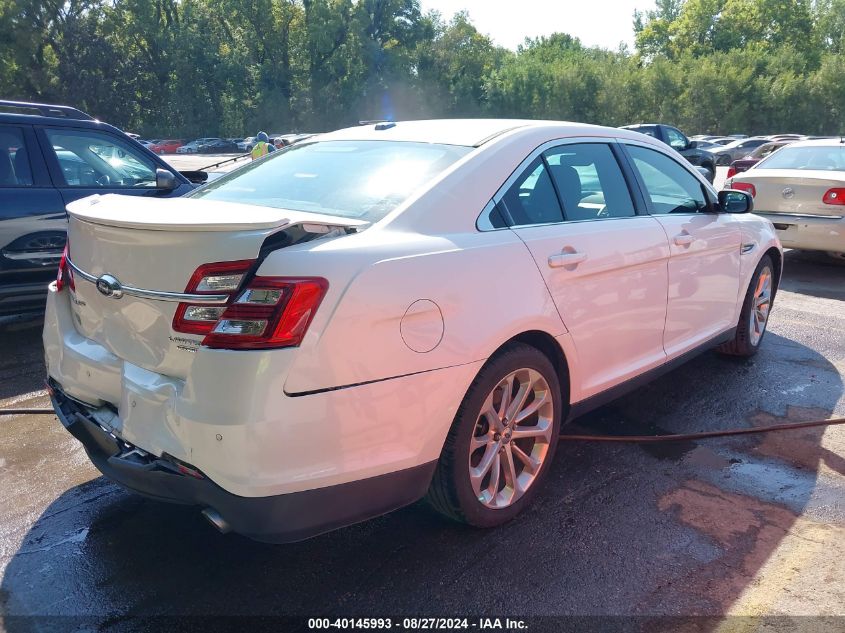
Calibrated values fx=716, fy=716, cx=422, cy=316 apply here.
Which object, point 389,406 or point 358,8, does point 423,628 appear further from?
point 358,8

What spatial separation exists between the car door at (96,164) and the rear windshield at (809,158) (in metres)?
7.22

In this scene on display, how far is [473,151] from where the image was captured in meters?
3.09

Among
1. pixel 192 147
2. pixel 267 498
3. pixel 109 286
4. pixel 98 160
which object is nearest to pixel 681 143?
pixel 98 160

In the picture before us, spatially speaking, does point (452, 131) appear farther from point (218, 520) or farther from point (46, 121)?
point (46, 121)

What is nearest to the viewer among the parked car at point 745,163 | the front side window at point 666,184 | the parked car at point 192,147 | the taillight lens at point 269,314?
the taillight lens at point 269,314

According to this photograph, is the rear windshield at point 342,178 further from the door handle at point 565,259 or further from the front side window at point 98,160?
the front side window at point 98,160

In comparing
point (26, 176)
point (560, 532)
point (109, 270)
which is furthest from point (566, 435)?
point (26, 176)

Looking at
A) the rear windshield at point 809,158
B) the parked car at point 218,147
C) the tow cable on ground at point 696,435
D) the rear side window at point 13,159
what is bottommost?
the parked car at point 218,147

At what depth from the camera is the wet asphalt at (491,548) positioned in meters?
2.57

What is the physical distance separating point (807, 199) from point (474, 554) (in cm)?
689

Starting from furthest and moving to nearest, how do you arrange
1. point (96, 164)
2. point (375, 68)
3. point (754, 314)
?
point (375, 68) < point (96, 164) < point (754, 314)

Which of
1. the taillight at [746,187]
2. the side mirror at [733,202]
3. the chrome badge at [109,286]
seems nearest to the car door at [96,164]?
the chrome badge at [109,286]

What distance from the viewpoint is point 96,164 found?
5723 mm

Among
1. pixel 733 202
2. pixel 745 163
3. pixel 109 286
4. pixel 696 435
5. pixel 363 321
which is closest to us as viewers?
pixel 363 321
